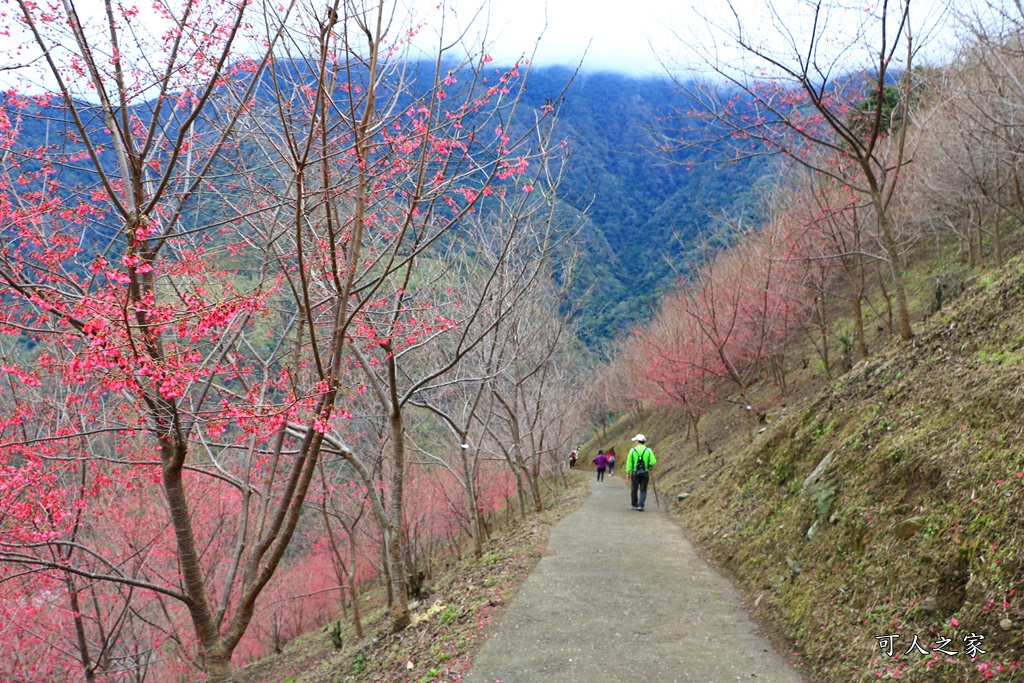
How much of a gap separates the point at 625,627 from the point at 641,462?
26.1ft

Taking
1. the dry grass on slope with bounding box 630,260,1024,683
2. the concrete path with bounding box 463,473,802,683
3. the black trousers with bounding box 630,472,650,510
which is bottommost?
the black trousers with bounding box 630,472,650,510

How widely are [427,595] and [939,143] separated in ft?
46.3

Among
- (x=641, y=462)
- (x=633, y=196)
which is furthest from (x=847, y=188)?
(x=633, y=196)

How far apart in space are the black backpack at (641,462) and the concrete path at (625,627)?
382 centimetres

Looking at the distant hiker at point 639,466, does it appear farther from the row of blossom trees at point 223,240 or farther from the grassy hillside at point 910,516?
the row of blossom trees at point 223,240

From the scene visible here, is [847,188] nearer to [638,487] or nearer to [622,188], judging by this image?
[638,487]

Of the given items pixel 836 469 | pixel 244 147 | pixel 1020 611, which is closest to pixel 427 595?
pixel 836 469

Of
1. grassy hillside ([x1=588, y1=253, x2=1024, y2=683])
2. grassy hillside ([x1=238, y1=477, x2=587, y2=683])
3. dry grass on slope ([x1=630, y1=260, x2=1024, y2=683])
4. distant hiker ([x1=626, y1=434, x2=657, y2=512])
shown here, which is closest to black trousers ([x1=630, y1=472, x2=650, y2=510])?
distant hiker ([x1=626, y1=434, x2=657, y2=512])

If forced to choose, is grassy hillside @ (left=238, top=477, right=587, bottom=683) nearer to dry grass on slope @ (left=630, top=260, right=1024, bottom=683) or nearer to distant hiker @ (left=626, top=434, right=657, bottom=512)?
dry grass on slope @ (left=630, top=260, right=1024, bottom=683)

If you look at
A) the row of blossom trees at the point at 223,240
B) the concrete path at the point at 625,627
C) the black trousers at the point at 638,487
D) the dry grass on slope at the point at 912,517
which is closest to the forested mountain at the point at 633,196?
the row of blossom trees at the point at 223,240

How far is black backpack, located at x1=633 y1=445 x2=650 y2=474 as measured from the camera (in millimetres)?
13477

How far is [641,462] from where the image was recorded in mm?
13766

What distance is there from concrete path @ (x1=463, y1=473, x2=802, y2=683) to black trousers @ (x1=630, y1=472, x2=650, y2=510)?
4.35 metres

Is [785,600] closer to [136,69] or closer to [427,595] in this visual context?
[427,595]
